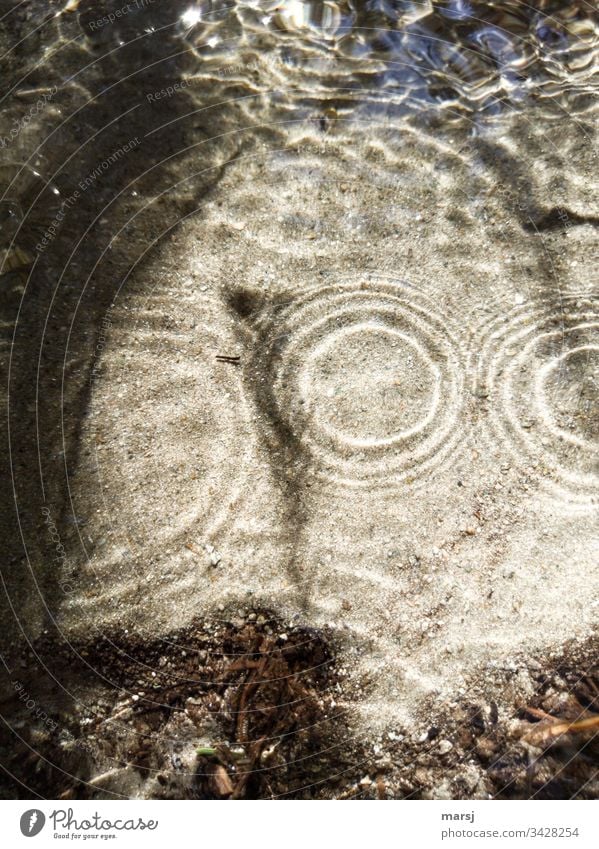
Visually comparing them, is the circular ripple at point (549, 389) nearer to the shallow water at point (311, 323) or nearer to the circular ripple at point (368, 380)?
the shallow water at point (311, 323)

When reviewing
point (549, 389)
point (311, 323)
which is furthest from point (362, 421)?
point (549, 389)

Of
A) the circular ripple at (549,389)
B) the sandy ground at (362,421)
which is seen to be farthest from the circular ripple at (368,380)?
the circular ripple at (549,389)

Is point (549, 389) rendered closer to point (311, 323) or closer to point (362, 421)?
point (362, 421)

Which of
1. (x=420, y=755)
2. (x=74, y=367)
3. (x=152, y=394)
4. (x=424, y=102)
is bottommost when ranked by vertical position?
(x=420, y=755)

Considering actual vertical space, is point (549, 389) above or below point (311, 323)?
below

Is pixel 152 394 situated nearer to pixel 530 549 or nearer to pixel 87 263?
pixel 87 263
